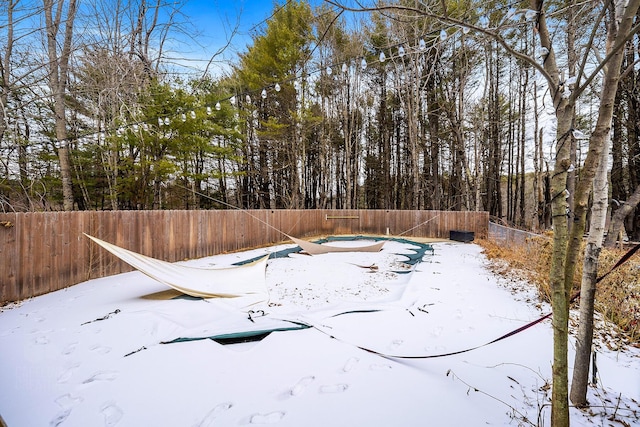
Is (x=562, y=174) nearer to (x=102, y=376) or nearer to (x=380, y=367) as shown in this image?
(x=380, y=367)

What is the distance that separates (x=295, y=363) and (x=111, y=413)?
988mm

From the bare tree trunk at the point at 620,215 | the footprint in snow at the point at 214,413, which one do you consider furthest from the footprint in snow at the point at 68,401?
the bare tree trunk at the point at 620,215

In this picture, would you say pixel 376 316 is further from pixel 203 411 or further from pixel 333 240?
pixel 333 240

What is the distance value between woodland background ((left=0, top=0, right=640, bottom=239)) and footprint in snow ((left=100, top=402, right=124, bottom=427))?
3400 millimetres

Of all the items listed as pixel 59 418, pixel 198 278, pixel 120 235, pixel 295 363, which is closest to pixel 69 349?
pixel 59 418

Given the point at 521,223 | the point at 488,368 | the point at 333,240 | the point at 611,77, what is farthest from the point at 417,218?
the point at 611,77

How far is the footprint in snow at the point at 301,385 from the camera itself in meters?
1.52

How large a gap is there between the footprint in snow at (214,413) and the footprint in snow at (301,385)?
1.11 ft

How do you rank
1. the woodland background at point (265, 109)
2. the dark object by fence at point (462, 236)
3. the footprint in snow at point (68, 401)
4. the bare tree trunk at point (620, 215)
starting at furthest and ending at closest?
the dark object by fence at point (462, 236) < the bare tree trunk at point (620, 215) < the woodland background at point (265, 109) < the footprint in snow at point (68, 401)

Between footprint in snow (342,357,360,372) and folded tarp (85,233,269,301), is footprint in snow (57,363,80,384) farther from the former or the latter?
footprint in snow (342,357,360,372)

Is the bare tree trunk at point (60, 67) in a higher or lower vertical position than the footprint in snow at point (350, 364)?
higher

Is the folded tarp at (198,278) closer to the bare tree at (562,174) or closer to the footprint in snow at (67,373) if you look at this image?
the footprint in snow at (67,373)

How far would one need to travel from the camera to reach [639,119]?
5977 millimetres

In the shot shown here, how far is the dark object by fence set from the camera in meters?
7.85
